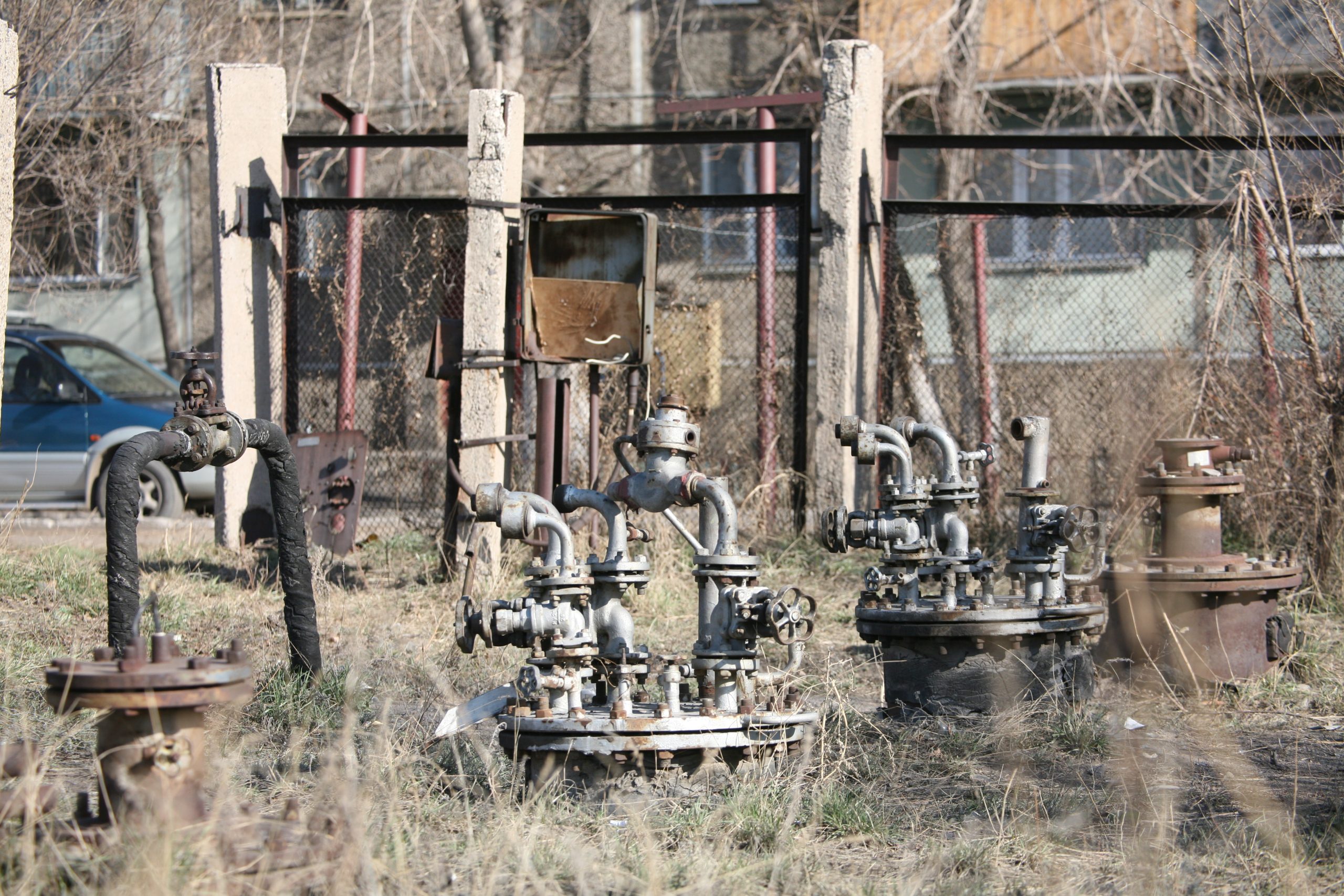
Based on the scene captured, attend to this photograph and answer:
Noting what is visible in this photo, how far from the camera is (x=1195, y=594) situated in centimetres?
483

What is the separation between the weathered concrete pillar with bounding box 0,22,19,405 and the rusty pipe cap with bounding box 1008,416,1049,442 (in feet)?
13.2

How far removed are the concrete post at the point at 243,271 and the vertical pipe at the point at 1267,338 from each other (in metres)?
5.23

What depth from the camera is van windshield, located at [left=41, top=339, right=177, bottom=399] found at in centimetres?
1007

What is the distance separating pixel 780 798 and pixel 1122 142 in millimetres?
4577

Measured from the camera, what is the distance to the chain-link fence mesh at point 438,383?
7355mm

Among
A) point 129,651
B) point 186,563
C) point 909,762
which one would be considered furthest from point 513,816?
point 186,563

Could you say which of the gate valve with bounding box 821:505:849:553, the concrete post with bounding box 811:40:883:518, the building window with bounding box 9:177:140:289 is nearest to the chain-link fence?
the concrete post with bounding box 811:40:883:518

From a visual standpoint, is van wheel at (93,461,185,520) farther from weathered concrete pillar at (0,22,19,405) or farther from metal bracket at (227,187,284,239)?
weathered concrete pillar at (0,22,19,405)

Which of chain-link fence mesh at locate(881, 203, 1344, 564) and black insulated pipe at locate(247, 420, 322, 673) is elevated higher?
chain-link fence mesh at locate(881, 203, 1344, 564)

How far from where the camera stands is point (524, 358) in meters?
6.09

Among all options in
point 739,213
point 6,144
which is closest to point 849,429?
point 6,144

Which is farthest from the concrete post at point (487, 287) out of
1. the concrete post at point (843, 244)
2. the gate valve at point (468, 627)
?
the gate valve at point (468, 627)

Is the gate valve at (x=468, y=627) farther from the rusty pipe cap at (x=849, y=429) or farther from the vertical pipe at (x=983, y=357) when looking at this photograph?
the vertical pipe at (x=983, y=357)

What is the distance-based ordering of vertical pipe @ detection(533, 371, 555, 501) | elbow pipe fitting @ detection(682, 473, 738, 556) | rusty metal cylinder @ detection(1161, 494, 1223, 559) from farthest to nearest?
vertical pipe @ detection(533, 371, 555, 501)
rusty metal cylinder @ detection(1161, 494, 1223, 559)
elbow pipe fitting @ detection(682, 473, 738, 556)
